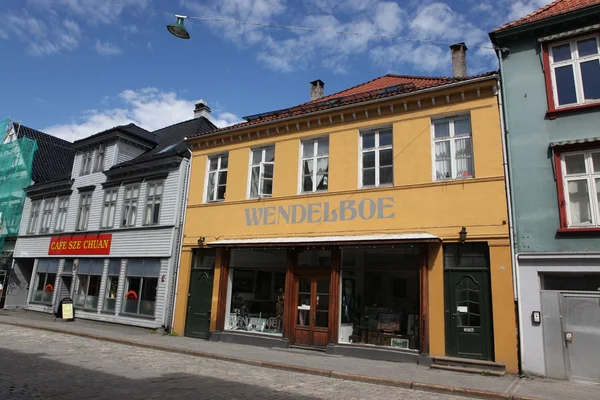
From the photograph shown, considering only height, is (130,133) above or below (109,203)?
above

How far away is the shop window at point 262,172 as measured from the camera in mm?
15703

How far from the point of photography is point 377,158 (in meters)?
13.7

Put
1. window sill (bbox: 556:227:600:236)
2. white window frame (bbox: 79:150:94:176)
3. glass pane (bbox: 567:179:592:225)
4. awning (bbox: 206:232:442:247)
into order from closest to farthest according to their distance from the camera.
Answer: window sill (bbox: 556:227:600:236)
glass pane (bbox: 567:179:592:225)
awning (bbox: 206:232:442:247)
white window frame (bbox: 79:150:94:176)

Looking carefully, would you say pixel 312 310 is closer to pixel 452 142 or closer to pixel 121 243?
pixel 452 142

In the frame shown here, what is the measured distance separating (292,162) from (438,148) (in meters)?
4.98

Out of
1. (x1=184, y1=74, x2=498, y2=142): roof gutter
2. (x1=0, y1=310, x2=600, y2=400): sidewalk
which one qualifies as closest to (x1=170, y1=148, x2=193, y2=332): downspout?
(x1=0, y1=310, x2=600, y2=400): sidewalk

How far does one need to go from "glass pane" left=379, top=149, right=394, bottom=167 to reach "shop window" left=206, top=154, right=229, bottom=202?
629 centimetres

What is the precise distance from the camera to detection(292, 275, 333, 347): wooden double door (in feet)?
43.6

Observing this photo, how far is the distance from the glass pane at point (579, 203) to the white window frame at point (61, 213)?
75.0ft

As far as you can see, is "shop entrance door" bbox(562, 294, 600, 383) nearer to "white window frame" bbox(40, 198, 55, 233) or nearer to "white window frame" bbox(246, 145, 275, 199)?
"white window frame" bbox(246, 145, 275, 199)

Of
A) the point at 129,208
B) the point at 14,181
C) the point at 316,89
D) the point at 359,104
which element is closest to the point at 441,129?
the point at 359,104

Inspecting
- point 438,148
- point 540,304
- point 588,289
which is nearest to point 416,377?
point 540,304

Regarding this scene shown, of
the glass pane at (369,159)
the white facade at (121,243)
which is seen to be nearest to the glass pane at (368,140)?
the glass pane at (369,159)

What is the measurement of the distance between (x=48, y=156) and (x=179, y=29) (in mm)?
22464
